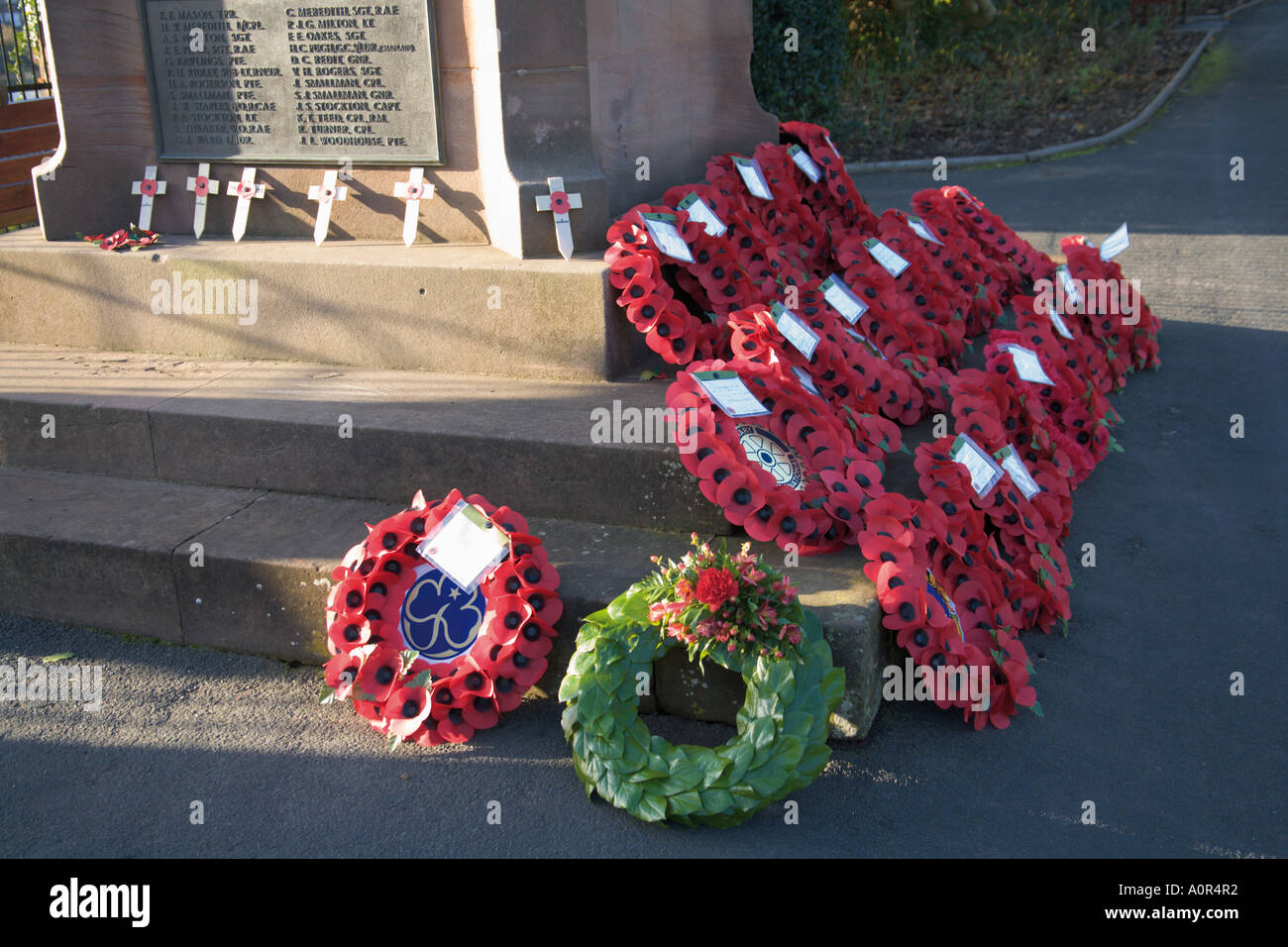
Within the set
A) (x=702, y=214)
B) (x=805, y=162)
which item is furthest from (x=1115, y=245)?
(x=702, y=214)

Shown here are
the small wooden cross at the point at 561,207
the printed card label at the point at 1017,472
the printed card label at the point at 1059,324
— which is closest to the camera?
the printed card label at the point at 1017,472

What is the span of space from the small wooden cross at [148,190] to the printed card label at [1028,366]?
4120mm

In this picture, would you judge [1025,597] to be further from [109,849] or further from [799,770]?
[109,849]

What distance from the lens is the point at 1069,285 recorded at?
6535 millimetres

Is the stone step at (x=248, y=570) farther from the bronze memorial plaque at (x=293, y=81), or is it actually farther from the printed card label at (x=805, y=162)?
the printed card label at (x=805, y=162)

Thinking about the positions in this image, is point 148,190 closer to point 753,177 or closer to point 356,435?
point 356,435

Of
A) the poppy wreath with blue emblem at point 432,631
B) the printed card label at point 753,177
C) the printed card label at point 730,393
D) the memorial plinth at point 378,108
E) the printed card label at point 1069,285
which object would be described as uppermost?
the memorial plinth at point 378,108

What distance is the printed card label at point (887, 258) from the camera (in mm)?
6094

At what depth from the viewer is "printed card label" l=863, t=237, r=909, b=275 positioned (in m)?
6.09

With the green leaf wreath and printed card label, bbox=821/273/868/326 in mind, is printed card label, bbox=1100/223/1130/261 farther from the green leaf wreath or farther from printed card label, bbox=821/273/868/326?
the green leaf wreath

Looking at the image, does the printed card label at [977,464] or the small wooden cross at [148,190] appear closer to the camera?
the printed card label at [977,464]

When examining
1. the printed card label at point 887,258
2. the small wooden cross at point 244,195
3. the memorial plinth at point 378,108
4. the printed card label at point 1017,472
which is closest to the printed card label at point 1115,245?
the printed card label at point 887,258

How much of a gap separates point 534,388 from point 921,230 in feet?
9.73

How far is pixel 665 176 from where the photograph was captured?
233 inches
